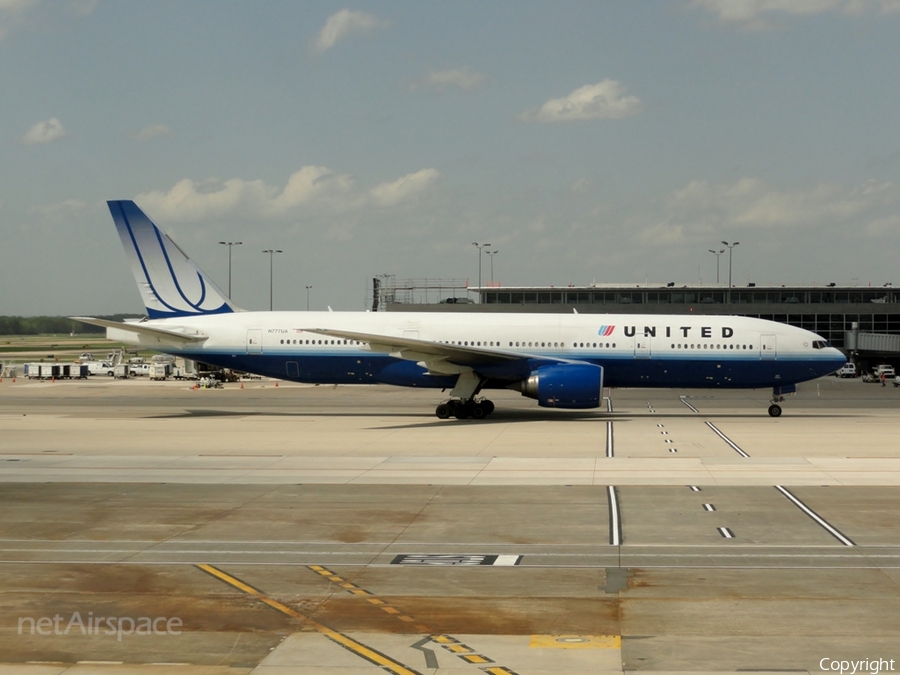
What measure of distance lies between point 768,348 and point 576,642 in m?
32.4

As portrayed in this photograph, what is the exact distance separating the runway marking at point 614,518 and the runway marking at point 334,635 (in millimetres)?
6255

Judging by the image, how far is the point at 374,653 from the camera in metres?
10.4

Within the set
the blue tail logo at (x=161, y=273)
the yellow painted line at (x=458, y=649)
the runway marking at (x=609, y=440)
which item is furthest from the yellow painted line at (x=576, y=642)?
the blue tail logo at (x=161, y=273)

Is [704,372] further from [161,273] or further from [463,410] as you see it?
[161,273]

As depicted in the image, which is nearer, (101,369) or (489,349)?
(489,349)

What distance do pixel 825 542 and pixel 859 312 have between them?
83.3m

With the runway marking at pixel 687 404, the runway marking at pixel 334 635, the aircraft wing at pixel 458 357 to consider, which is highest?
the aircraft wing at pixel 458 357

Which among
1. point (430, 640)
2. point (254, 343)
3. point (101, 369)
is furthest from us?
point (101, 369)

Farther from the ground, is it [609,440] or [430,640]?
[609,440]

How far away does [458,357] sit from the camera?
38719 mm

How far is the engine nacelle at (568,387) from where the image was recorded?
37.7m

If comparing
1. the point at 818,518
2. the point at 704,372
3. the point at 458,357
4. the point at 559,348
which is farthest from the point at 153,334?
the point at 818,518

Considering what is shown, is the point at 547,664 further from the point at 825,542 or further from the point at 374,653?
the point at 825,542

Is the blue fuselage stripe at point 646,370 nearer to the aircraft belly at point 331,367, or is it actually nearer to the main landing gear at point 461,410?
the aircraft belly at point 331,367
